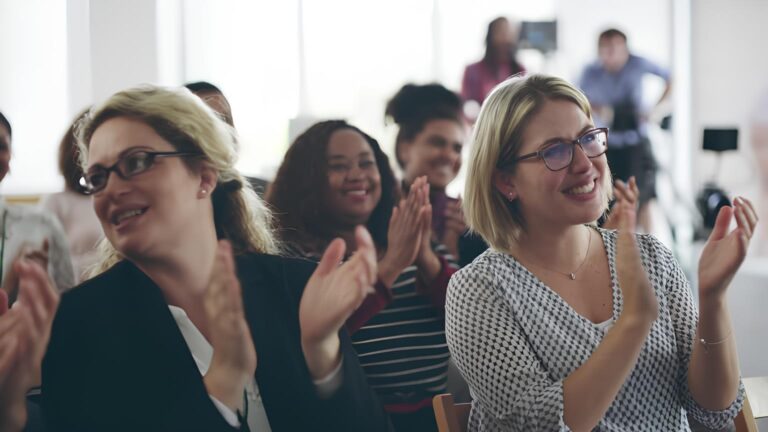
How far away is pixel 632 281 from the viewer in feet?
4.39

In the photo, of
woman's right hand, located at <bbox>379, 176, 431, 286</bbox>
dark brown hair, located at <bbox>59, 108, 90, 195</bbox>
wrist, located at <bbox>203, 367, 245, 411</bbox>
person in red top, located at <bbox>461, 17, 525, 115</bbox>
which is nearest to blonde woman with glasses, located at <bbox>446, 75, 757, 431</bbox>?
woman's right hand, located at <bbox>379, 176, 431, 286</bbox>

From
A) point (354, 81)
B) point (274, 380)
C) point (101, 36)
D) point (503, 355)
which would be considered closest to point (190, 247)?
point (274, 380)

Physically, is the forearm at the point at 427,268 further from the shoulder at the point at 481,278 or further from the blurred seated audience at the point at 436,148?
the shoulder at the point at 481,278

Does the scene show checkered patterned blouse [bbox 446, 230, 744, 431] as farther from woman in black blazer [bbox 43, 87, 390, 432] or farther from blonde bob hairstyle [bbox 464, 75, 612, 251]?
woman in black blazer [bbox 43, 87, 390, 432]

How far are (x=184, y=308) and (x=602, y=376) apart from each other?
2.28ft

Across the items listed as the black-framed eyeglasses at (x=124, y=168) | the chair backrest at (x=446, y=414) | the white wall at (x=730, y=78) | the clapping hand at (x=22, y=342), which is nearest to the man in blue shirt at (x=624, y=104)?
the white wall at (x=730, y=78)

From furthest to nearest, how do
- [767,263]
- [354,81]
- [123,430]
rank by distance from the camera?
[767,263], [354,81], [123,430]

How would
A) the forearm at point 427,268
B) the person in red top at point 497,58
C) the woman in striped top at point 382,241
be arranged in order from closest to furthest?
the woman in striped top at point 382,241 < the forearm at point 427,268 < the person in red top at point 497,58

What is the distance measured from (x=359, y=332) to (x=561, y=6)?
1.83 m

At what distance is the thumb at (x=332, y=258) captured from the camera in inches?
53.0

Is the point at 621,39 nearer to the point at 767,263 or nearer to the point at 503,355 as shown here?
the point at 767,263

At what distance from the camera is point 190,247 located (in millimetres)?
1337

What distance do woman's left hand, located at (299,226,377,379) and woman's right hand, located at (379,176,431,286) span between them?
347mm

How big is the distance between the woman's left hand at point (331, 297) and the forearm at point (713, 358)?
2.02ft
